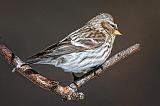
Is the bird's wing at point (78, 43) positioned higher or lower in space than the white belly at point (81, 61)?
higher

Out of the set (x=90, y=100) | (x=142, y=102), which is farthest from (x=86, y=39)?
(x=142, y=102)

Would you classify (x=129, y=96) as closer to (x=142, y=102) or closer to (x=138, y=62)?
(x=142, y=102)

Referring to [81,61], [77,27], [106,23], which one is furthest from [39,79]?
[77,27]

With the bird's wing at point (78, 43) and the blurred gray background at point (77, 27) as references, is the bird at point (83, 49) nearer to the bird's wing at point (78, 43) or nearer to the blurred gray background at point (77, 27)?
the bird's wing at point (78, 43)

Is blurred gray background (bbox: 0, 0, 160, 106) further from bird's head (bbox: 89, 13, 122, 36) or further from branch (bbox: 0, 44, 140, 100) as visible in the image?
branch (bbox: 0, 44, 140, 100)

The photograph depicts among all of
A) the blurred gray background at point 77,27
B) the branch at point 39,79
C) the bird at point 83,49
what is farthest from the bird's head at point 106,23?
the blurred gray background at point 77,27

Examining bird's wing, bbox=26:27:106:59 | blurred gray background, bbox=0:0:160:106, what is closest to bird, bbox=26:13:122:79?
bird's wing, bbox=26:27:106:59

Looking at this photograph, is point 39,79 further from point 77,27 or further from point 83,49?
point 77,27
